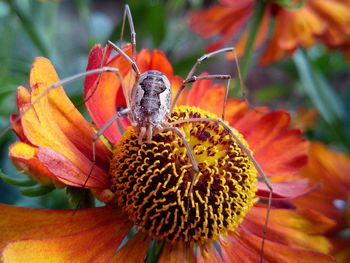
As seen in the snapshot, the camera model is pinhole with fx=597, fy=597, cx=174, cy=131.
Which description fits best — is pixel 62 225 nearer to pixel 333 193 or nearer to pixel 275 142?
pixel 275 142

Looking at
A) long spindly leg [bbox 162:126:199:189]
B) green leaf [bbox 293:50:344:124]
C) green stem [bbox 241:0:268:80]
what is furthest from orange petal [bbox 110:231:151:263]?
green leaf [bbox 293:50:344:124]

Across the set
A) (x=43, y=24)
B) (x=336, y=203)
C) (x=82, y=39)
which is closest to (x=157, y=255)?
(x=336, y=203)

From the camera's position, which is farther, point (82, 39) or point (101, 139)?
point (82, 39)

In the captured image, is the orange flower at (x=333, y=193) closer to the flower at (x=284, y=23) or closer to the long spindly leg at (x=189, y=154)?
the flower at (x=284, y=23)

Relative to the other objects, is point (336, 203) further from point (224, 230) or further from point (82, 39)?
point (82, 39)

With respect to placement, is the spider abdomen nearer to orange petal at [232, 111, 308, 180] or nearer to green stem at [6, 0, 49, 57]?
orange petal at [232, 111, 308, 180]
